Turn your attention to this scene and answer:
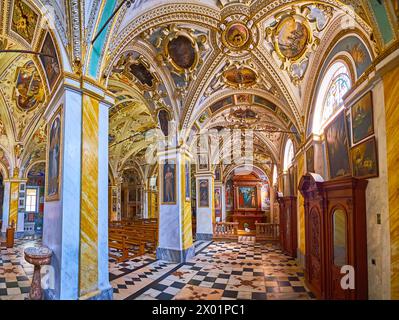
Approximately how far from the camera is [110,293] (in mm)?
5254

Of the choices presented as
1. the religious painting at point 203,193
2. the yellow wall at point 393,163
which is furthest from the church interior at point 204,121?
the religious painting at point 203,193

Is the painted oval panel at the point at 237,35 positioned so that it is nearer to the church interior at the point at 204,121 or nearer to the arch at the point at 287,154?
the church interior at the point at 204,121

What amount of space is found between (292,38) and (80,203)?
7.20 meters

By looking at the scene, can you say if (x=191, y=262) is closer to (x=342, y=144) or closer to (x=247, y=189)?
(x=342, y=144)

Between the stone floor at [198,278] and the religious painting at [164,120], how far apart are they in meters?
5.28

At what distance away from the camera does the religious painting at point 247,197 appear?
2617 centimetres

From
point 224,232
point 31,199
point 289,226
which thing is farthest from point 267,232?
point 31,199

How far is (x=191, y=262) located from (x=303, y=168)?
18.6 ft

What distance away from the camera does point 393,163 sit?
12.7 feet

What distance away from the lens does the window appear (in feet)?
78.2

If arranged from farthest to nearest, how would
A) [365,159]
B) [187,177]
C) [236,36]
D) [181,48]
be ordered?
[187,177] < [181,48] < [236,36] < [365,159]

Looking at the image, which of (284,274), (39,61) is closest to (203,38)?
(39,61)

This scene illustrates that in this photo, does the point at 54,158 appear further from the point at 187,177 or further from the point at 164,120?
A: the point at 187,177

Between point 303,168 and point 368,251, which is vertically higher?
point 303,168
